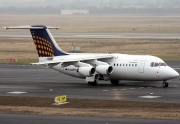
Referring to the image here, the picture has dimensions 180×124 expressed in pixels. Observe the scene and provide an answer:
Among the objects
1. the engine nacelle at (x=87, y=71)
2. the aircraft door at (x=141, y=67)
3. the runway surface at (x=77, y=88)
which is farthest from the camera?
the engine nacelle at (x=87, y=71)

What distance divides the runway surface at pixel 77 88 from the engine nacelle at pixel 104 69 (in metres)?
1.26

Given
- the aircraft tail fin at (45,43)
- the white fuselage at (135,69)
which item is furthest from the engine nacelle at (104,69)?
the aircraft tail fin at (45,43)

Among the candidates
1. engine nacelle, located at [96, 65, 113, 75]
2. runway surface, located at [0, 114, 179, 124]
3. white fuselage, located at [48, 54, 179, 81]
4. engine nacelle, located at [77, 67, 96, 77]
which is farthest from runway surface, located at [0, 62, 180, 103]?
runway surface, located at [0, 114, 179, 124]

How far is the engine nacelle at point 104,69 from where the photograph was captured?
183 ft

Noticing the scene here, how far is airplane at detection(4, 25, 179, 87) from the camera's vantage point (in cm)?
5456

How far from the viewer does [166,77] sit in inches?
2108

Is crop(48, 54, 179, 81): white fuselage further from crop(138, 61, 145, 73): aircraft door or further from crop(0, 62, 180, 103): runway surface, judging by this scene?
crop(0, 62, 180, 103): runway surface

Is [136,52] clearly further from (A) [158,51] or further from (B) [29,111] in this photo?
(B) [29,111]

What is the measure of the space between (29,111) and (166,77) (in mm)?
17580

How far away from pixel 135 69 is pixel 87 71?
4303 mm

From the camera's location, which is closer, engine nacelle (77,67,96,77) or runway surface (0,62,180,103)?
runway surface (0,62,180,103)

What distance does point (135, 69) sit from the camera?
181ft

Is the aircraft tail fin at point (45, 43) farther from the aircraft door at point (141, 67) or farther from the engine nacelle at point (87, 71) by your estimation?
the aircraft door at point (141, 67)

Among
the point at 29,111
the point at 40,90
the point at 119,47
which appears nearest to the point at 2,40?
the point at 119,47
